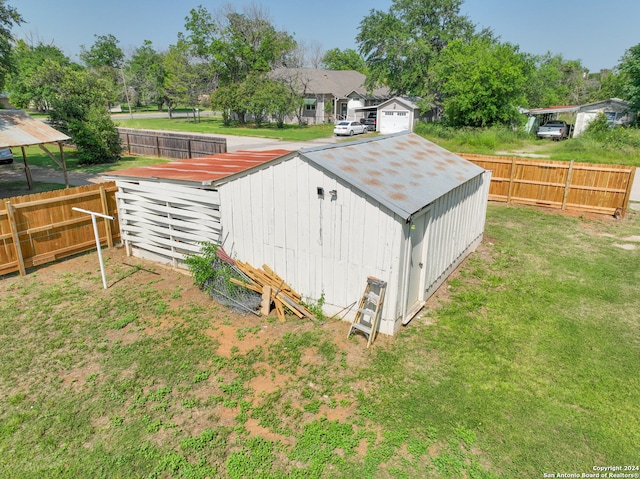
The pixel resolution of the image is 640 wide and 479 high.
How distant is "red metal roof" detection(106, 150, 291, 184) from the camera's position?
8883mm

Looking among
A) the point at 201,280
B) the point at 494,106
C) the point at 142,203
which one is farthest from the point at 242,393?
the point at 494,106

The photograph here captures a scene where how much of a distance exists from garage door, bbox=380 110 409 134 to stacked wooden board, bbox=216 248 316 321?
1347 inches

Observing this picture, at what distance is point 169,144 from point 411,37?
3129 cm

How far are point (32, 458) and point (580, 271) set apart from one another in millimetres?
10746

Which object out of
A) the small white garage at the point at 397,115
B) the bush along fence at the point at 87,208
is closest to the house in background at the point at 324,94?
the small white garage at the point at 397,115

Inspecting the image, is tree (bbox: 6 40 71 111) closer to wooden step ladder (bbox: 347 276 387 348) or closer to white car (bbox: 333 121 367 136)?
white car (bbox: 333 121 367 136)

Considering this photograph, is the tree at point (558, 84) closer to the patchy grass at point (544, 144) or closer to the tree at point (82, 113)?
the patchy grass at point (544, 144)

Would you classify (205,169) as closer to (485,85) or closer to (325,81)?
(485,85)

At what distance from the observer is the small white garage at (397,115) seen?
39500mm

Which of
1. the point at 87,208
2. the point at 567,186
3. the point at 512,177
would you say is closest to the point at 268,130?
the point at 512,177

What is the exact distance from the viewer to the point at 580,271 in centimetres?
986

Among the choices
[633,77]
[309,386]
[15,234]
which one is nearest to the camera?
[309,386]

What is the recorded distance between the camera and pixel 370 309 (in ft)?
22.9

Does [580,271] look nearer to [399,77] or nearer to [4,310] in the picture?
[4,310]
